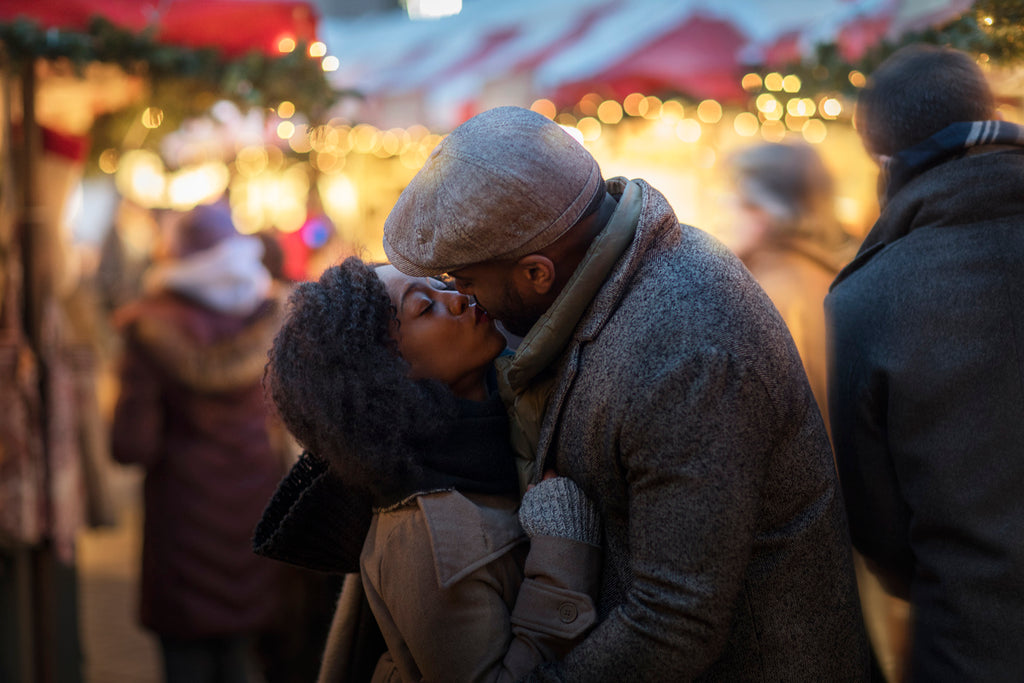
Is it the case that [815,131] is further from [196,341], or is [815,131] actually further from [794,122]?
[196,341]

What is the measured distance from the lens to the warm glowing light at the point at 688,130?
19.3ft

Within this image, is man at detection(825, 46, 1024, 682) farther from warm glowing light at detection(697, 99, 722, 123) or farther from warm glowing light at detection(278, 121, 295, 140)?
warm glowing light at detection(278, 121, 295, 140)

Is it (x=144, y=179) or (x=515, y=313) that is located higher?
(x=515, y=313)

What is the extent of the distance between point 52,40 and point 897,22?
3.11 meters

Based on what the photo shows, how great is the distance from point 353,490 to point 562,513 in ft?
1.58

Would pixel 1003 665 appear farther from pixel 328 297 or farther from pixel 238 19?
pixel 238 19

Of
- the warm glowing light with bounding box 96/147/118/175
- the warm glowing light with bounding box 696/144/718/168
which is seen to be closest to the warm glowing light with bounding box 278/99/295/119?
the warm glowing light with bounding box 96/147/118/175

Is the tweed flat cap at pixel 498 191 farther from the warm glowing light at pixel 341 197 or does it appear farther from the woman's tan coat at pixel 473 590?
the warm glowing light at pixel 341 197


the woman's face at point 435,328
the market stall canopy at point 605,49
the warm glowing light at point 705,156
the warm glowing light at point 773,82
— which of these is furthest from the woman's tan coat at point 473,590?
the warm glowing light at point 705,156

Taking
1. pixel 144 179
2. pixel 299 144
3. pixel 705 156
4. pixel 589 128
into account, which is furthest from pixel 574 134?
pixel 144 179

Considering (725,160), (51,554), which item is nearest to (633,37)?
(725,160)

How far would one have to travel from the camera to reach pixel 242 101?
376 cm

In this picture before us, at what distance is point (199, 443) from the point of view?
3.65 m

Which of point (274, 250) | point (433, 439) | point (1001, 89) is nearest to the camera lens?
point (433, 439)
